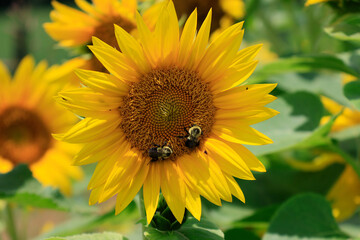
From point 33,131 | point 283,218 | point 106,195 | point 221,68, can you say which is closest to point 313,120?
point 283,218

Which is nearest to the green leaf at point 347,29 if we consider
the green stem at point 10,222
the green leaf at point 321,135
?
the green leaf at point 321,135

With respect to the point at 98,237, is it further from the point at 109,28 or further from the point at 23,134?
the point at 23,134

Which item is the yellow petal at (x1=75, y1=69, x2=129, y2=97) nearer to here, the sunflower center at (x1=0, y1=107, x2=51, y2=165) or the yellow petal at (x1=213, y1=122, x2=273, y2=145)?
the yellow petal at (x1=213, y1=122, x2=273, y2=145)

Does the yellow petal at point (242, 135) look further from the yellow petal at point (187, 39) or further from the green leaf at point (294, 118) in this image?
the green leaf at point (294, 118)

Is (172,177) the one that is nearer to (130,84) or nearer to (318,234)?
(130,84)

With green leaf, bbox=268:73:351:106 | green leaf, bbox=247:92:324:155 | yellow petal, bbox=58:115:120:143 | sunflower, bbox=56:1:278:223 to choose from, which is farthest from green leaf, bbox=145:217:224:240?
green leaf, bbox=268:73:351:106

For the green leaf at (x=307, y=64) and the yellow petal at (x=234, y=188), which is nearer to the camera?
the yellow petal at (x=234, y=188)
